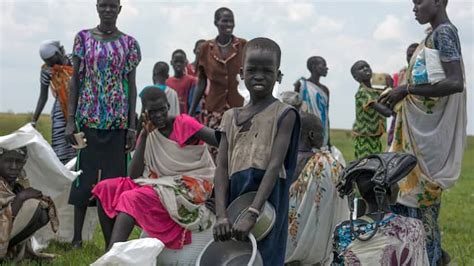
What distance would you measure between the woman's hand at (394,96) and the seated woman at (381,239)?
3.88ft

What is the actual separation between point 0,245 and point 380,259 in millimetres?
2772

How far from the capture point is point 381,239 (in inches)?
159

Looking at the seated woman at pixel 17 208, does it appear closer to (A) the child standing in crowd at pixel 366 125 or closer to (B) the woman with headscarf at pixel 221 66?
(B) the woman with headscarf at pixel 221 66

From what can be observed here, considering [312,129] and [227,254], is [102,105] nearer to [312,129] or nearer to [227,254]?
[312,129]

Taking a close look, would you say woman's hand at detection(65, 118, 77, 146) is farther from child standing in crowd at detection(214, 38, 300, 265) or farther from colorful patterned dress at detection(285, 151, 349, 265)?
child standing in crowd at detection(214, 38, 300, 265)

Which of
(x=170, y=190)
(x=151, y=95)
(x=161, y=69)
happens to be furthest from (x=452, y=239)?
(x=161, y=69)

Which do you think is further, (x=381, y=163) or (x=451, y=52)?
(x=451, y=52)

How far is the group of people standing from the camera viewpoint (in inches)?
170

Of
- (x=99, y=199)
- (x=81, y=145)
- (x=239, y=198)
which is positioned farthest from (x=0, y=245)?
(x=239, y=198)

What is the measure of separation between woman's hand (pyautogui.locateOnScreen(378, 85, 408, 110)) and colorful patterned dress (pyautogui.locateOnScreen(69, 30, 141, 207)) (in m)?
2.22

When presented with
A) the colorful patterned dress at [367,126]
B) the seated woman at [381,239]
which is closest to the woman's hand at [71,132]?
the seated woman at [381,239]

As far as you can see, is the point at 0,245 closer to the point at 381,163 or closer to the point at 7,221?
the point at 7,221

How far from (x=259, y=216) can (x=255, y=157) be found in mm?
332

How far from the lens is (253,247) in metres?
4.04
